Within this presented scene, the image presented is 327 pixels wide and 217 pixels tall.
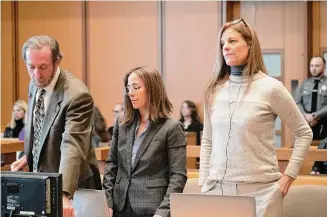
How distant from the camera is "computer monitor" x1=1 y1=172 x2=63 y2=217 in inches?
69.9

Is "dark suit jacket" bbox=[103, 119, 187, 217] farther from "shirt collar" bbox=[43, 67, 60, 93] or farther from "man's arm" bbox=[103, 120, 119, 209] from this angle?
"shirt collar" bbox=[43, 67, 60, 93]

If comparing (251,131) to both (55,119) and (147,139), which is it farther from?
(55,119)

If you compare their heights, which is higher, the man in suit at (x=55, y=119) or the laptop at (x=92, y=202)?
the man in suit at (x=55, y=119)

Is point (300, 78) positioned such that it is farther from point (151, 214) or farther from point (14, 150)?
point (151, 214)

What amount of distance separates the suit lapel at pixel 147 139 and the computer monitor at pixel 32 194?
902 mm

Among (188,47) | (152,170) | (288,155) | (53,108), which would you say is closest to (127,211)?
(152,170)

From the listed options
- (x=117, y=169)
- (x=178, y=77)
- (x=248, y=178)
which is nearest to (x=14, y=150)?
(x=117, y=169)

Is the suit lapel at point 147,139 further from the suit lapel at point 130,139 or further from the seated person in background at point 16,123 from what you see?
the seated person in background at point 16,123

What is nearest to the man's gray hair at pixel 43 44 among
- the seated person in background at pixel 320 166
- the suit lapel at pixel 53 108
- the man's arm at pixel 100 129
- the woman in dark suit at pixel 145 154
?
the suit lapel at pixel 53 108

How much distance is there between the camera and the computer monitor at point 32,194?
1775 mm

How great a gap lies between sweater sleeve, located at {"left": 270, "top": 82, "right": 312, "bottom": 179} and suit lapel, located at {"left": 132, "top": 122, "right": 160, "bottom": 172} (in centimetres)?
55

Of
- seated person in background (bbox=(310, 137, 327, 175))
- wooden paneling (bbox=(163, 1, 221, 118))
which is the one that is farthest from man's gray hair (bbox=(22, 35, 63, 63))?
wooden paneling (bbox=(163, 1, 221, 118))

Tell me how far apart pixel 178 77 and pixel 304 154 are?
5.35 m

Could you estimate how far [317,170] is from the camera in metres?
4.50
